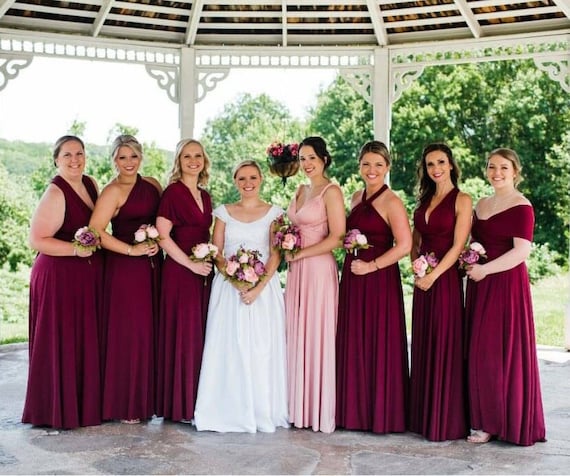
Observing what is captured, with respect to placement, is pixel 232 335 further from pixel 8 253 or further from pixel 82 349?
pixel 8 253

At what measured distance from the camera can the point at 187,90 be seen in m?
9.07

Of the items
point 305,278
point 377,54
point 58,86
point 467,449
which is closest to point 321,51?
point 377,54

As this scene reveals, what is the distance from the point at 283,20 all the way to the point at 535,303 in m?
11.4

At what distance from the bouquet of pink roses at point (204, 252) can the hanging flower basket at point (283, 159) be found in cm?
80

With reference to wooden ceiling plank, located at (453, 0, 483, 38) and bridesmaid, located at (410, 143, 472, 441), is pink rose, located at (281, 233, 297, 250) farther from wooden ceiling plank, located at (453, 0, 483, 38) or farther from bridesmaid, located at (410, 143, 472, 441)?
wooden ceiling plank, located at (453, 0, 483, 38)

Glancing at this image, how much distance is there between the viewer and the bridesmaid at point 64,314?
5.81 meters

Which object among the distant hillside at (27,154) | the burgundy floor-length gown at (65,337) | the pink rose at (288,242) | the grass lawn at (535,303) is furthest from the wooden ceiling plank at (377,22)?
the distant hillside at (27,154)

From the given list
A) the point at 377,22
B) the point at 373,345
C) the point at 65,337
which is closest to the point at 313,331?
the point at 373,345

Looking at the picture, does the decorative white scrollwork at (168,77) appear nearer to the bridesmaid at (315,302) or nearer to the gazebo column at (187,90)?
the gazebo column at (187,90)

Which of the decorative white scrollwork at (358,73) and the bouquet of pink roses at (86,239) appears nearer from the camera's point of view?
the bouquet of pink roses at (86,239)

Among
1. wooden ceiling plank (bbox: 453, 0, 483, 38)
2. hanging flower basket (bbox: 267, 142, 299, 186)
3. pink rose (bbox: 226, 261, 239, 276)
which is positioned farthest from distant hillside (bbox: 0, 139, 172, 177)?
pink rose (bbox: 226, 261, 239, 276)

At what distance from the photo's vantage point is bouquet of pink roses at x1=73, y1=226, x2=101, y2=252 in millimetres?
5633

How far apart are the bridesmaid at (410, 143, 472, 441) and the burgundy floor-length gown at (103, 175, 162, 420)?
192cm

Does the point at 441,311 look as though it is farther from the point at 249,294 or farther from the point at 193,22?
the point at 193,22
